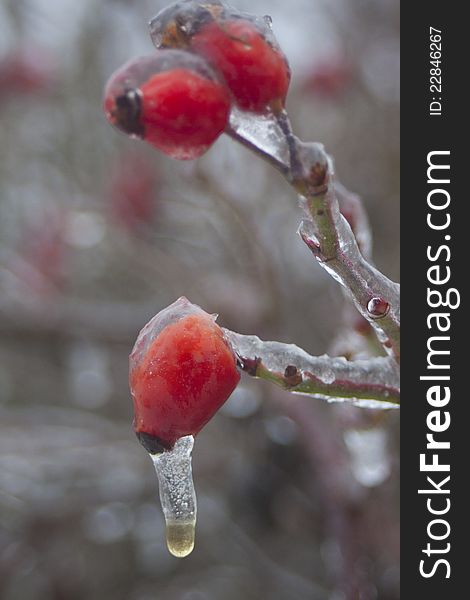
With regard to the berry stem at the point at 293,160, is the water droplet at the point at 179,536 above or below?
below

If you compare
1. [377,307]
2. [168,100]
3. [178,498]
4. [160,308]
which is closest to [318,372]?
[377,307]

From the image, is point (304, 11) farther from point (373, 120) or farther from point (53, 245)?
point (53, 245)

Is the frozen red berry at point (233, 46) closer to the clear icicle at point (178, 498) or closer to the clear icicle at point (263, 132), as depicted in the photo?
the clear icicle at point (263, 132)

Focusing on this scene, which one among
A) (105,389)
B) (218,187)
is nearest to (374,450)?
(218,187)

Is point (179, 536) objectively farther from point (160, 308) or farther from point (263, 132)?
point (160, 308)

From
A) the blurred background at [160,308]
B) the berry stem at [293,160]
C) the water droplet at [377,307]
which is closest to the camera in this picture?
the berry stem at [293,160]

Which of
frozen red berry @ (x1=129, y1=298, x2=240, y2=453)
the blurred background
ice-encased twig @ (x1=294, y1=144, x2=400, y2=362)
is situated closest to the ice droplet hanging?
frozen red berry @ (x1=129, y1=298, x2=240, y2=453)

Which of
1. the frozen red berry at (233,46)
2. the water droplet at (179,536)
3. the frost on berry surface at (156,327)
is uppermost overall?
the frozen red berry at (233,46)

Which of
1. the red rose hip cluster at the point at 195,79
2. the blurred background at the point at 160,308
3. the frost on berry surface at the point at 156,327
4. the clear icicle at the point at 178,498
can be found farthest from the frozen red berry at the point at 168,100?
the blurred background at the point at 160,308
